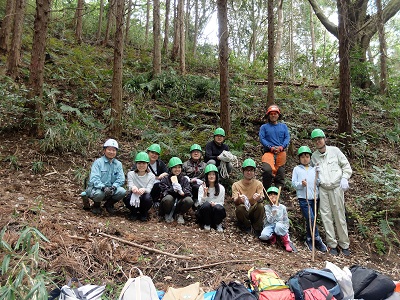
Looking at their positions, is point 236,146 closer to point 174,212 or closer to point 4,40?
point 174,212

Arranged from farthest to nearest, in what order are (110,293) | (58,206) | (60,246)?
(58,206)
(60,246)
(110,293)

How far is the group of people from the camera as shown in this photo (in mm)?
5273

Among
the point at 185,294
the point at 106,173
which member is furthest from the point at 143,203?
the point at 185,294

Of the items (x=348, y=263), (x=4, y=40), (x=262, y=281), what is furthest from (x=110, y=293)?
(x=4, y=40)

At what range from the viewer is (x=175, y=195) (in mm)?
5527

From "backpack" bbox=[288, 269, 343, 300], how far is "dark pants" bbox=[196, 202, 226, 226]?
7.47 ft

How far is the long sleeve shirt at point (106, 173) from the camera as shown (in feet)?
16.9

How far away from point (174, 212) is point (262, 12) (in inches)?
738

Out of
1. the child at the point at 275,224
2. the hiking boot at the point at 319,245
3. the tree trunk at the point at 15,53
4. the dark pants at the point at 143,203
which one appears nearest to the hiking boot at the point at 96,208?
the dark pants at the point at 143,203

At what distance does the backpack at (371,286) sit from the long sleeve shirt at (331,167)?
2.34 metres

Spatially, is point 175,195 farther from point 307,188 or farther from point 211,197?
point 307,188

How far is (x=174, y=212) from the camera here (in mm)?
5621

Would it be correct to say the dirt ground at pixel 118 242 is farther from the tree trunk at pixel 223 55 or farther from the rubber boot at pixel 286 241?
the tree trunk at pixel 223 55

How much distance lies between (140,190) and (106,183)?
24.7 inches
